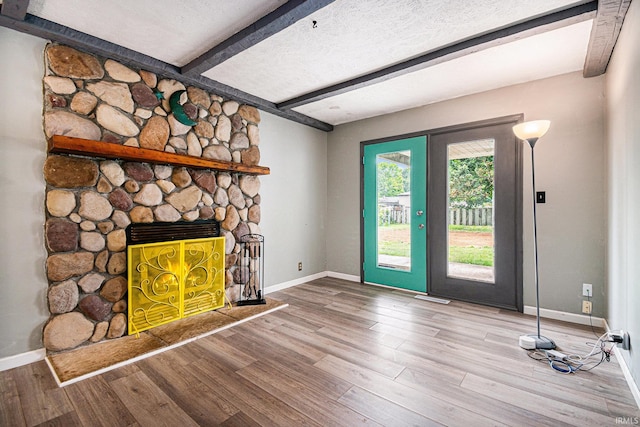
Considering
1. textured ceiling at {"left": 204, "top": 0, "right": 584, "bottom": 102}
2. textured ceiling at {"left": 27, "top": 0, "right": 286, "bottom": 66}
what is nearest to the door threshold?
textured ceiling at {"left": 204, "top": 0, "right": 584, "bottom": 102}

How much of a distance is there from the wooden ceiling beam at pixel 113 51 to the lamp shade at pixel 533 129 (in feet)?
9.03

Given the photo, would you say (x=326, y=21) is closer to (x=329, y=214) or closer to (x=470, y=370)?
(x=470, y=370)

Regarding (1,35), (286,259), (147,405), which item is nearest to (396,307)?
(286,259)

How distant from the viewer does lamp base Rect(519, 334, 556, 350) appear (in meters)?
2.32

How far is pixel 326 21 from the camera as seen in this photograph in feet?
6.98

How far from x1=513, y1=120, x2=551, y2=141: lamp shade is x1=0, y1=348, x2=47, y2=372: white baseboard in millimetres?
4037

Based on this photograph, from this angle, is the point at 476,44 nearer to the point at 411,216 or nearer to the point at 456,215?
the point at 456,215

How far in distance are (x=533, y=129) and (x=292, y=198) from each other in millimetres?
2881

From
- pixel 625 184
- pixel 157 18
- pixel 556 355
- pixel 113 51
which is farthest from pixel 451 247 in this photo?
pixel 113 51

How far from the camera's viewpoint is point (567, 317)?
289 centimetres

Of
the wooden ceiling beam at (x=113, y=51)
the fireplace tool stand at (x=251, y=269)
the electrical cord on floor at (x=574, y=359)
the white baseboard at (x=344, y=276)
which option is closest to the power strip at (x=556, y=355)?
the electrical cord on floor at (x=574, y=359)

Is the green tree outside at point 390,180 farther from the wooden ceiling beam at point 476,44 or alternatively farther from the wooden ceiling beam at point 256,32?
the wooden ceiling beam at point 256,32

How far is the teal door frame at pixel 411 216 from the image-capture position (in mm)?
3816

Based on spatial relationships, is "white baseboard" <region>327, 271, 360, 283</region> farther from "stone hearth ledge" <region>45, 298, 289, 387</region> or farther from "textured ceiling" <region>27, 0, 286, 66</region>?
"textured ceiling" <region>27, 0, 286, 66</region>
